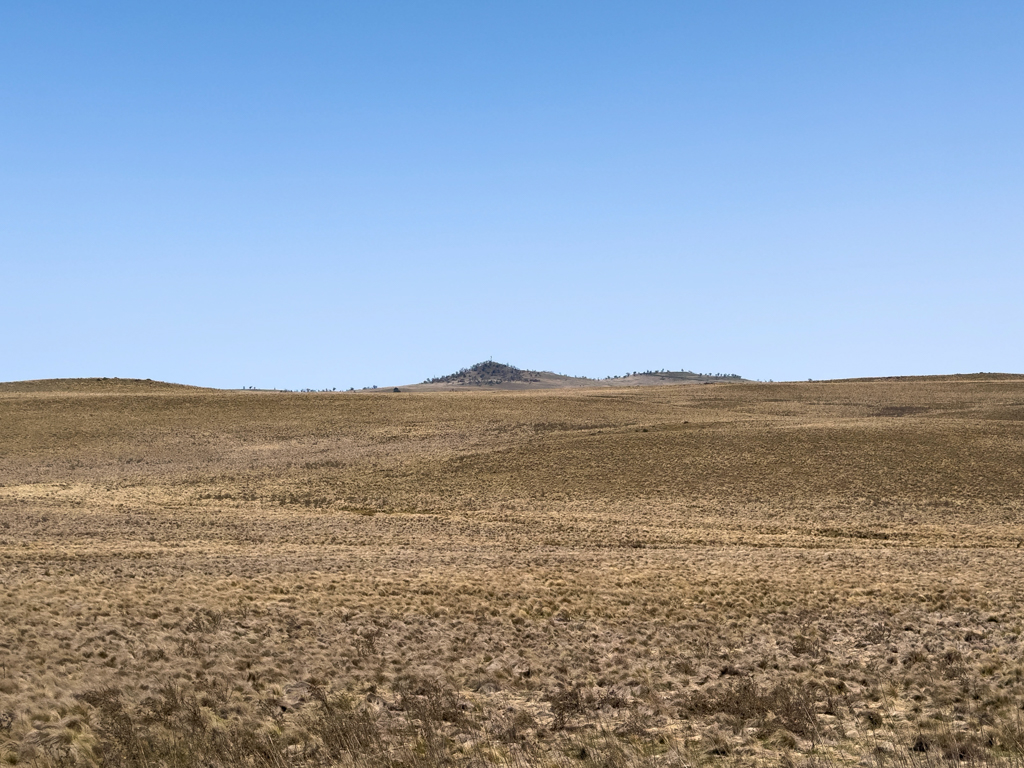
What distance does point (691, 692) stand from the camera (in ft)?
41.7

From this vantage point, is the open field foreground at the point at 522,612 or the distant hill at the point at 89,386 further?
the distant hill at the point at 89,386

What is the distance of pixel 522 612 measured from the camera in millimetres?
17219

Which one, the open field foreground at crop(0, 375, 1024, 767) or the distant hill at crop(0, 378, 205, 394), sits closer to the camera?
the open field foreground at crop(0, 375, 1024, 767)

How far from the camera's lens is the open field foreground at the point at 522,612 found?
1060cm

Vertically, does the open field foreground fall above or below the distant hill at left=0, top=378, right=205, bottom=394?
below

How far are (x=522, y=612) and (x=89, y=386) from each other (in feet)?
262

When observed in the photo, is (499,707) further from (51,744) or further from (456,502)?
(456,502)

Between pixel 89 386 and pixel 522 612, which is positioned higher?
pixel 89 386

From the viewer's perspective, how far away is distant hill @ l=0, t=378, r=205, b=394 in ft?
272

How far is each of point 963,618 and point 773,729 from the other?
796cm

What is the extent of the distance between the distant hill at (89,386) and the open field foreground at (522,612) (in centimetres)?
3807

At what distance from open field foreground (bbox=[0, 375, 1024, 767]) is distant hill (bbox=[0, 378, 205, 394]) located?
125 feet

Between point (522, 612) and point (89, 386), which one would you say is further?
point (89, 386)

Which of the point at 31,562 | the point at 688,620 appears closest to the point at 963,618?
the point at 688,620
